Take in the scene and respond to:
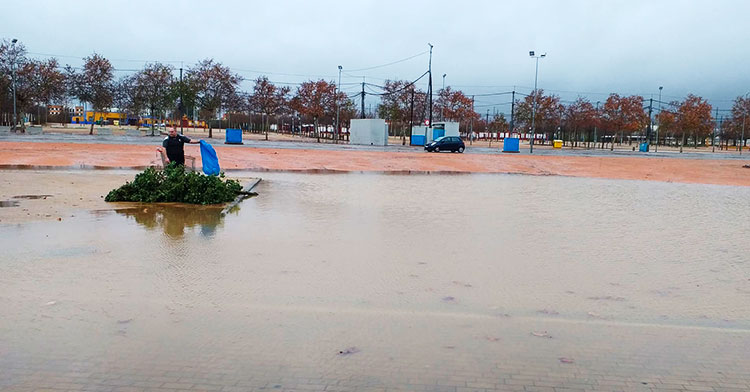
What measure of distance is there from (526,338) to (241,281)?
311cm

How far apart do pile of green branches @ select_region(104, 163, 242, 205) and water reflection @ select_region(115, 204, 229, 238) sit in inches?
13.9

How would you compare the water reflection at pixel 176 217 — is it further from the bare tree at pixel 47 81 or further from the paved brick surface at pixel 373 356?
the bare tree at pixel 47 81

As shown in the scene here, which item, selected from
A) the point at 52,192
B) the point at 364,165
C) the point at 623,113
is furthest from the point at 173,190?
the point at 623,113

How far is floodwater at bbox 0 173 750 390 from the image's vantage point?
4.41 meters

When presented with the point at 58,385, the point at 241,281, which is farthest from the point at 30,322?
the point at 241,281

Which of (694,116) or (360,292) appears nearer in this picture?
(360,292)

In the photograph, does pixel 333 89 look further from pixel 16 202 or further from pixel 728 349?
pixel 728 349

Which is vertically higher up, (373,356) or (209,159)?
(209,159)

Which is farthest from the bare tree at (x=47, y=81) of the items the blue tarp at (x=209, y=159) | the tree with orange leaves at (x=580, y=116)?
the tree with orange leaves at (x=580, y=116)

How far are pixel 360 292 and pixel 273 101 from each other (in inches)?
2506

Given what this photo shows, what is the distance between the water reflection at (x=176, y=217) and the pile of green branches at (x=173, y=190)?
352mm

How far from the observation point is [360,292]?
614 centimetres

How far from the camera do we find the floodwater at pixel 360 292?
4410 millimetres

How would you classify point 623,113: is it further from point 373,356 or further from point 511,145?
point 373,356
